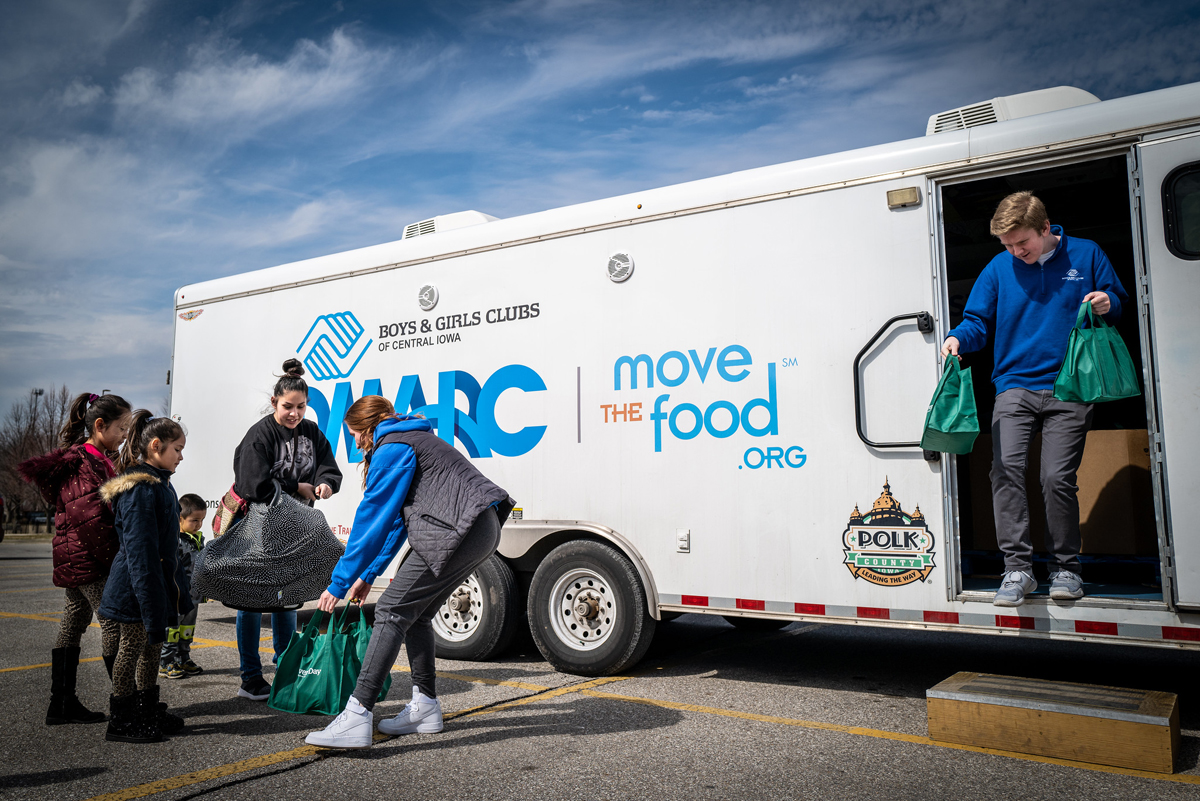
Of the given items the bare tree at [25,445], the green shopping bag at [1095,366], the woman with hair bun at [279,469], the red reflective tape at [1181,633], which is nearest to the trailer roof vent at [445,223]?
the woman with hair bun at [279,469]

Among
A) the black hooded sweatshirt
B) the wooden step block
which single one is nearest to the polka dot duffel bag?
the black hooded sweatshirt

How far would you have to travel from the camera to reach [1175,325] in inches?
164

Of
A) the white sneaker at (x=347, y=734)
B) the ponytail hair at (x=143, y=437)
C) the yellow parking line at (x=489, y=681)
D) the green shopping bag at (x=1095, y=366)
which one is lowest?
the yellow parking line at (x=489, y=681)

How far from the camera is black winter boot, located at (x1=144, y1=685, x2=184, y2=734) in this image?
169 inches

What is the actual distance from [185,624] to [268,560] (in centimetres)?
165

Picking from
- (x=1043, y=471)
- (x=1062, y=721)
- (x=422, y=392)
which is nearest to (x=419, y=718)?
(x=422, y=392)

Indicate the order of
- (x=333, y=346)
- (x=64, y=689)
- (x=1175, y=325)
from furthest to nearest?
(x=333, y=346)
(x=64, y=689)
(x=1175, y=325)

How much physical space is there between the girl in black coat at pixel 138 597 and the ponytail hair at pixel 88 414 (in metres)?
0.49

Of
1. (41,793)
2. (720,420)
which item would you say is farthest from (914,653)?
(41,793)

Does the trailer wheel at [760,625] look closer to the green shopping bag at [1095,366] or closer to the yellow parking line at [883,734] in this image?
the yellow parking line at [883,734]

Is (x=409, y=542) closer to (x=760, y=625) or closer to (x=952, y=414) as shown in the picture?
(x=952, y=414)

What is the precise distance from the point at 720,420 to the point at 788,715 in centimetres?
175

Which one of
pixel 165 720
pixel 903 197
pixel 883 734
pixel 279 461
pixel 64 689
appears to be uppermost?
pixel 903 197

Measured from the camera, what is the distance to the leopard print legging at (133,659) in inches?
165
